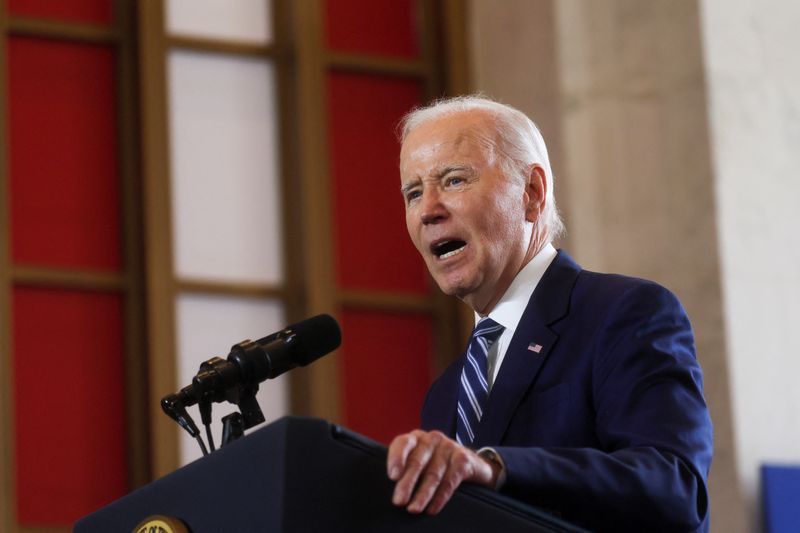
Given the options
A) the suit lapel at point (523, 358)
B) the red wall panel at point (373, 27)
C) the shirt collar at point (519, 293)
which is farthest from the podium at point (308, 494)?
the red wall panel at point (373, 27)

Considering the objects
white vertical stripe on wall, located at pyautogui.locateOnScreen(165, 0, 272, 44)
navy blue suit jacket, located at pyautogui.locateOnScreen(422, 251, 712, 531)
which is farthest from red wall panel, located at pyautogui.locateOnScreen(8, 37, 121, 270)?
navy blue suit jacket, located at pyautogui.locateOnScreen(422, 251, 712, 531)

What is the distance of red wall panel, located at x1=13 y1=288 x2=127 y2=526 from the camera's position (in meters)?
5.32

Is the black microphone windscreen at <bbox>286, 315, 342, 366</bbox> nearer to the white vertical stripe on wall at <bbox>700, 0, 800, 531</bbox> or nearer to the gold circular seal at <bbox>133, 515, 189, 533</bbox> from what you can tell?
the gold circular seal at <bbox>133, 515, 189, 533</bbox>

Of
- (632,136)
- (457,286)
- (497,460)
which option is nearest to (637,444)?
(497,460)

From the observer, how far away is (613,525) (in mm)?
2260

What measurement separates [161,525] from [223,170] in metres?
3.88

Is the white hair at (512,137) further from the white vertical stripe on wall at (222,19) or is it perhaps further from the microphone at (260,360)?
the white vertical stripe on wall at (222,19)

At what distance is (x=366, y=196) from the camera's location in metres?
6.14

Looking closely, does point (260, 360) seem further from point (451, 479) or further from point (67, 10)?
point (67, 10)

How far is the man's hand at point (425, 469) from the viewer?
197cm

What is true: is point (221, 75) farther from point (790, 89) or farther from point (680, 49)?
point (790, 89)

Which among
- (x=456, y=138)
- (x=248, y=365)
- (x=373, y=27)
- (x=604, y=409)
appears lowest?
(x=604, y=409)

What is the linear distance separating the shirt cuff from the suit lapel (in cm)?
47

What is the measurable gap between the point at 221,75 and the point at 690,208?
6.24ft
